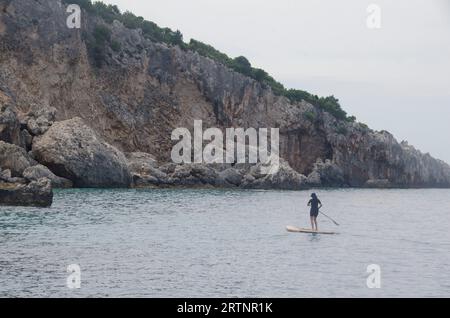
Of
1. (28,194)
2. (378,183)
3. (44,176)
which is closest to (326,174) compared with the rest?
(378,183)

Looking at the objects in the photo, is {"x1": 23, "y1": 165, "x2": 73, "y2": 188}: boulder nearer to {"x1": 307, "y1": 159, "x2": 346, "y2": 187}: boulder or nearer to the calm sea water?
the calm sea water

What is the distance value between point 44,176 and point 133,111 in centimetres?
3177

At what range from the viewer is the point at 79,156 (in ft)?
224

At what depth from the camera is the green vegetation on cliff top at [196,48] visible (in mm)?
98625

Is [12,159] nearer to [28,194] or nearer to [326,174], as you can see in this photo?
[28,194]

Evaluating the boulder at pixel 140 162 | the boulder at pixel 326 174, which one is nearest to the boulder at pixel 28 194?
the boulder at pixel 140 162

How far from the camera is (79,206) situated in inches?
1921

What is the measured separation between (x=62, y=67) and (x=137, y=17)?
29.1 meters

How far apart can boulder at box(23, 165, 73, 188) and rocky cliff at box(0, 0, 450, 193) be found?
0.88 meters

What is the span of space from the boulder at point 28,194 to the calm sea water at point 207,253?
3.71 ft

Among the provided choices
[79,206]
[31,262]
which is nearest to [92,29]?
[79,206]

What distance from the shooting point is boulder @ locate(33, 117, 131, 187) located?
6675cm

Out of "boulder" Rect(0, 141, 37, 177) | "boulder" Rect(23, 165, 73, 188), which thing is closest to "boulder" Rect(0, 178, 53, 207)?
"boulder" Rect(23, 165, 73, 188)
